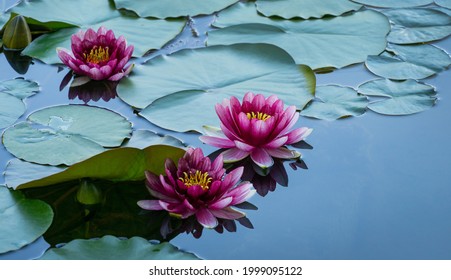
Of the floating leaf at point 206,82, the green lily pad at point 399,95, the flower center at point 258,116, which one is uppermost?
the flower center at point 258,116

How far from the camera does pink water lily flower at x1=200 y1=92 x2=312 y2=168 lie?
212 centimetres

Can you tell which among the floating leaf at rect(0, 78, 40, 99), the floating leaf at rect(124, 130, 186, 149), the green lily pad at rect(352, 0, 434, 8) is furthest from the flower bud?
the green lily pad at rect(352, 0, 434, 8)

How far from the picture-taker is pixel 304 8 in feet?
9.80

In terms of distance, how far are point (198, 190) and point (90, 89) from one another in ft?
2.68

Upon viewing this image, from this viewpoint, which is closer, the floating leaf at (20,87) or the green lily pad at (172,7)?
the floating leaf at (20,87)

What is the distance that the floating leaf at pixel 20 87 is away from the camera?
2498 millimetres

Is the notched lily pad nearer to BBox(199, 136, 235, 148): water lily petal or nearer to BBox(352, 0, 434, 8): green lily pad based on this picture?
BBox(199, 136, 235, 148): water lily petal

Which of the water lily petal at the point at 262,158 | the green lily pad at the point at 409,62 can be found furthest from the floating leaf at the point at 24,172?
the green lily pad at the point at 409,62

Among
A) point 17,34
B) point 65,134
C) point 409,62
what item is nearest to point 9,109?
point 65,134

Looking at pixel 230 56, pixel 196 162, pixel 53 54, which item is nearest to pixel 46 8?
pixel 53 54

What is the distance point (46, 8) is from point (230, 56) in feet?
2.62

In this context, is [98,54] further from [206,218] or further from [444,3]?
[444,3]

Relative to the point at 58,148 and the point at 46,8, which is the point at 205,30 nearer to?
the point at 46,8

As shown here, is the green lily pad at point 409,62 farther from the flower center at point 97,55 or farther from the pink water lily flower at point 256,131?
the flower center at point 97,55
